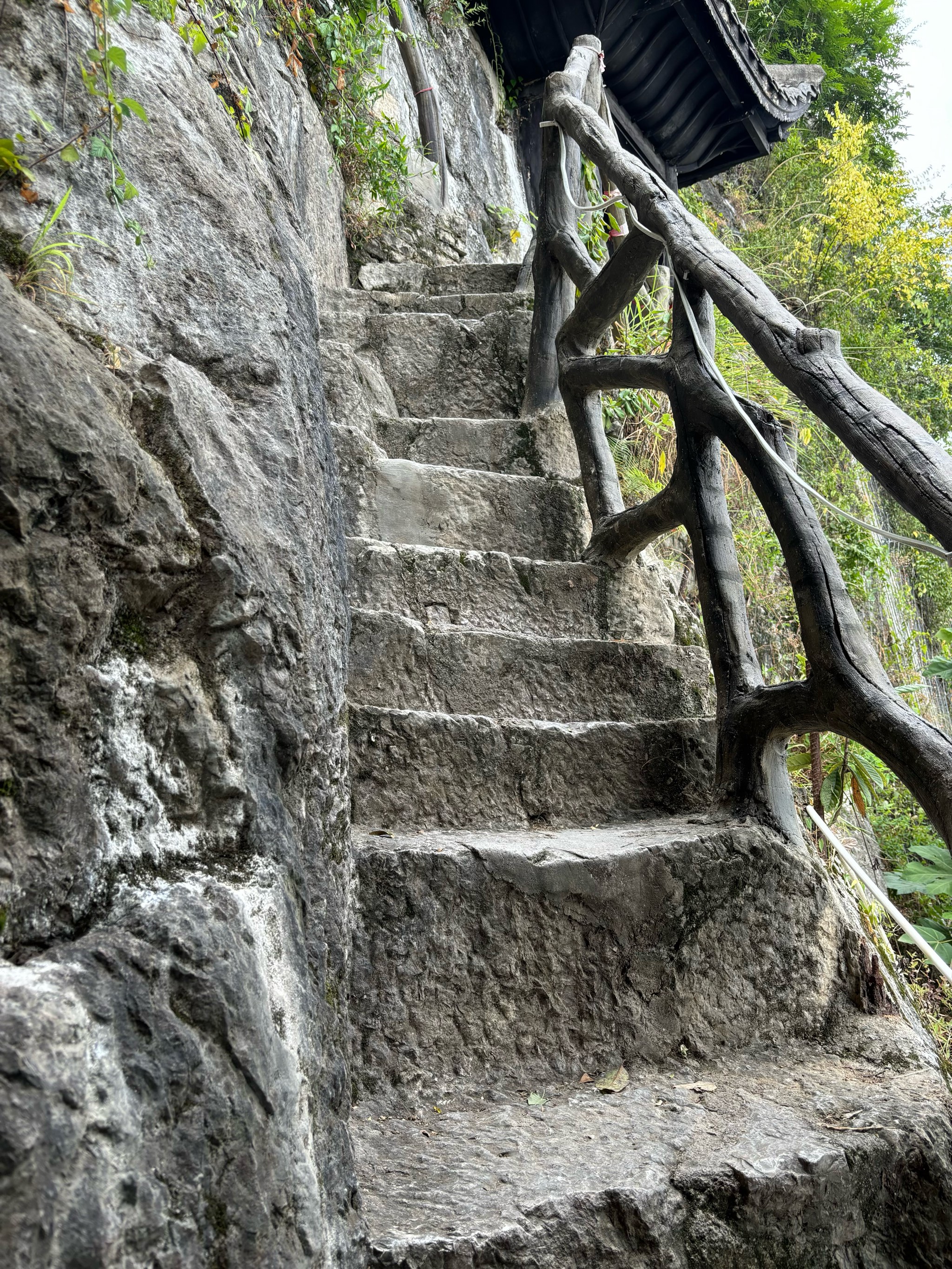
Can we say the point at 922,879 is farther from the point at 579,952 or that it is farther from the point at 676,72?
the point at 676,72

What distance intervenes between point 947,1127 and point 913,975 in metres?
2.20

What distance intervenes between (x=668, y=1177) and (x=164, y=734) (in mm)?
906

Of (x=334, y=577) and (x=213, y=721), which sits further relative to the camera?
(x=334, y=577)

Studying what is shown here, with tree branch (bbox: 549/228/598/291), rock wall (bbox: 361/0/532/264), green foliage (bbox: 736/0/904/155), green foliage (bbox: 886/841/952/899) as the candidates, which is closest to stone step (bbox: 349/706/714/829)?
tree branch (bbox: 549/228/598/291)

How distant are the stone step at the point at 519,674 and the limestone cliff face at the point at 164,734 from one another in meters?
0.61

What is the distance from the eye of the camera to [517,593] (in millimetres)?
2514

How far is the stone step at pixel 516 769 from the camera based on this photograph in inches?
73.7

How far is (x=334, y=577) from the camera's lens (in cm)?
149

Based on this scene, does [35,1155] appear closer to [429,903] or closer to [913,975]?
[429,903]

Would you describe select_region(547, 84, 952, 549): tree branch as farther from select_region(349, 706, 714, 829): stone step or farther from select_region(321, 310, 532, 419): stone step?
select_region(321, 310, 532, 419): stone step

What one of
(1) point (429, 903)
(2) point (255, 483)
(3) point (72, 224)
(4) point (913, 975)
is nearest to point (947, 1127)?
(1) point (429, 903)

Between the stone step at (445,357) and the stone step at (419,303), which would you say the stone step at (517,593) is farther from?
the stone step at (419,303)

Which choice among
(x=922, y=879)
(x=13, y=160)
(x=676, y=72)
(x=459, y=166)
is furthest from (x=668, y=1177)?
(x=676, y=72)

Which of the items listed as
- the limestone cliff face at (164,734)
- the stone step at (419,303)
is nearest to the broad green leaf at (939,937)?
the stone step at (419,303)
